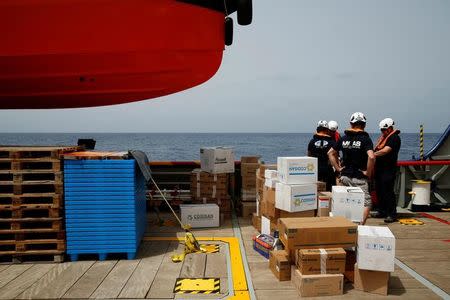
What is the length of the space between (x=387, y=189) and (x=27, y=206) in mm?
7270

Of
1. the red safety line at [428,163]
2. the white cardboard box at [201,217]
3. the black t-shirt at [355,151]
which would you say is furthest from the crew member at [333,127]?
the white cardboard box at [201,217]

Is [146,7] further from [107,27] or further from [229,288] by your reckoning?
[229,288]

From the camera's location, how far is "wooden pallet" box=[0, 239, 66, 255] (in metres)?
5.55

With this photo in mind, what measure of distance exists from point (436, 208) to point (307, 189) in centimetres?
542

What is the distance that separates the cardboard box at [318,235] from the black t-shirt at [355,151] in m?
2.20

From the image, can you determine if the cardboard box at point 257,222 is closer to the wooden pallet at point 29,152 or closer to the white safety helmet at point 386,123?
the white safety helmet at point 386,123

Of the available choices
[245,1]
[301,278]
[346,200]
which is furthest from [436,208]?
[245,1]

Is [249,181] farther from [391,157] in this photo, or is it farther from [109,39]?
[109,39]

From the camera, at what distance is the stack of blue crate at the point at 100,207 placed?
18.5 feet

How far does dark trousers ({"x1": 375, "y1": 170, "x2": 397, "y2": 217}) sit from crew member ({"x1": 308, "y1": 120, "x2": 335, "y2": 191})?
1103mm

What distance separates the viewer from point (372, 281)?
450 centimetres

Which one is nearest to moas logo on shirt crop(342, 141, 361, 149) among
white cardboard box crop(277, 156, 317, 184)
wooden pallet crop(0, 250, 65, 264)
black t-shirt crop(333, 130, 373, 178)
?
black t-shirt crop(333, 130, 373, 178)

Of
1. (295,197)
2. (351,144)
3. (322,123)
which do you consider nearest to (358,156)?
(351,144)

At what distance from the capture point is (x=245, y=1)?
587 centimetres
